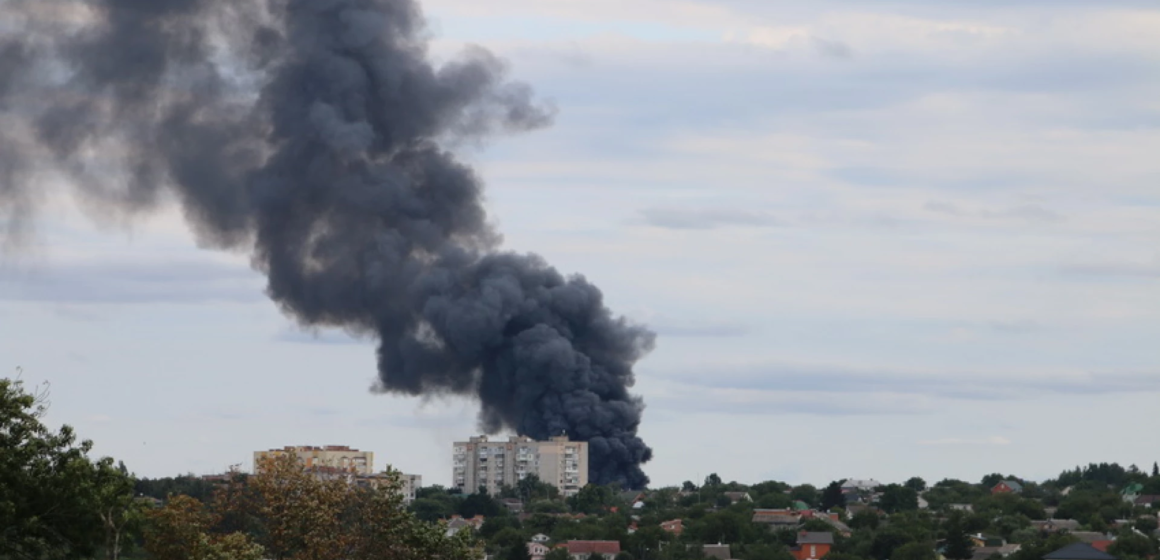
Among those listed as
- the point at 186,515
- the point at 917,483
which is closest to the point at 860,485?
the point at 917,483

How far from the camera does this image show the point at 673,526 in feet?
363

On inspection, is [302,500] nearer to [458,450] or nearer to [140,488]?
[140,488]

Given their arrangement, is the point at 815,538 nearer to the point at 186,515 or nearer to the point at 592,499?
the point at 592,499

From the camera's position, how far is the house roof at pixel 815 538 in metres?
103

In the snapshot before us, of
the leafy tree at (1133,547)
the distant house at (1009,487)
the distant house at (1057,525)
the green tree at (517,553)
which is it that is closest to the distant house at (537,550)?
the green tree at (517,553)

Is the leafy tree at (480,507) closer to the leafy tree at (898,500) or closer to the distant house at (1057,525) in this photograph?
the leafy tree at (898,500)

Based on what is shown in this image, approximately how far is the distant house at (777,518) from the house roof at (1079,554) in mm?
27113

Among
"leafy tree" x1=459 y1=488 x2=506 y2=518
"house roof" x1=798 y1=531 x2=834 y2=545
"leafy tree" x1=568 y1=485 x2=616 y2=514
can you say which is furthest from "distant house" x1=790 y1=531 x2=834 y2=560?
"leafy tree" x1=459 y1=488 x2=506 y2=518

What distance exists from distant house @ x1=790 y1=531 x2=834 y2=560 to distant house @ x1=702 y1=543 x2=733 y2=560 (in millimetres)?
3277

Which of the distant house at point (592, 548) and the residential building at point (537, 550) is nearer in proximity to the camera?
the distant house at point (592, 548)

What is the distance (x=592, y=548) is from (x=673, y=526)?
12293 mm

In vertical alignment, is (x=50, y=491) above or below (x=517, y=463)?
below

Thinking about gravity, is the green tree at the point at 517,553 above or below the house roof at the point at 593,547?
below

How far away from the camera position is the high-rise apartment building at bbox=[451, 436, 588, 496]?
136m
